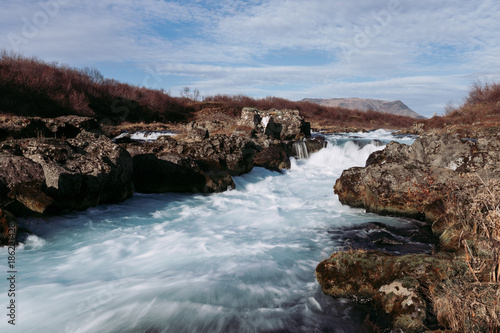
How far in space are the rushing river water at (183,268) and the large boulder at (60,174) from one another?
35 centimetres

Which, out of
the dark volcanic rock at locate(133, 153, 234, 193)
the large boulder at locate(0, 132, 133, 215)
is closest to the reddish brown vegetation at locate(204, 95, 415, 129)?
the dark volcanic rock at locate(133, 153, 234, 193)

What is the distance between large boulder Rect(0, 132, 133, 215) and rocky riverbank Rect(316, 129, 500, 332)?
6156mm

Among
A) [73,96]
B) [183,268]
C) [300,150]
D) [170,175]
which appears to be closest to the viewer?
[183,268]

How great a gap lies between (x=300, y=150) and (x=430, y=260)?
47.3 feet

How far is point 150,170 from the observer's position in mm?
10359

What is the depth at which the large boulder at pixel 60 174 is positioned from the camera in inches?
269

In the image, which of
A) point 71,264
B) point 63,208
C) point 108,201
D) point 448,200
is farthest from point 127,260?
point 448,200

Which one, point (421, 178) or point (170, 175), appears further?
point (170, 175)

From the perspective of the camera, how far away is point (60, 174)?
7203 millimetres

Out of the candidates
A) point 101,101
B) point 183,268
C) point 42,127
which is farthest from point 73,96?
point 183,268

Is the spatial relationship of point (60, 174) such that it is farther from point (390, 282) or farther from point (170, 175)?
point (390, 282)

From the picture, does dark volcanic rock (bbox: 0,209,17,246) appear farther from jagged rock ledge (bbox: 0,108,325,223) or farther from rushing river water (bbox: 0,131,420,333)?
jagged rock ledge (bbox: 0,108,325,223)

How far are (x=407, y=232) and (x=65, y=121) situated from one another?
41.5ft

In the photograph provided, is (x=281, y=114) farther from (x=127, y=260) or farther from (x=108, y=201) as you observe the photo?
(x=127, y=260)
